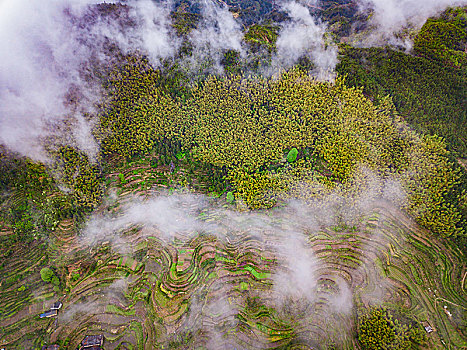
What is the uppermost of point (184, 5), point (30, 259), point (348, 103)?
point (184, 5)

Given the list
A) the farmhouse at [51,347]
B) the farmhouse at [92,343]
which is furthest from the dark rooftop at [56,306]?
the farmhouse at [92,343]

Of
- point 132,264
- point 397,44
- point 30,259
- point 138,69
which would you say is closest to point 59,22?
point 138,69

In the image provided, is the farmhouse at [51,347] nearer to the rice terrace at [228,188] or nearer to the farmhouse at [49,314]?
the rice terrace at [228,188]

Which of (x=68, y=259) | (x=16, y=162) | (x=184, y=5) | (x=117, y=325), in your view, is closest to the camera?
(x=117, y=325)

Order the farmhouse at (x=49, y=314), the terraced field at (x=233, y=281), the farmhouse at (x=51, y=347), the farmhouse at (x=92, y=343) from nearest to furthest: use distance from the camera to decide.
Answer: the farmhouse at (x=51, y=347)
the farmhouse at (x=92, y=343)
the terraced field at (x=233, y=281)
the farmhouse at (x=49, y=314)

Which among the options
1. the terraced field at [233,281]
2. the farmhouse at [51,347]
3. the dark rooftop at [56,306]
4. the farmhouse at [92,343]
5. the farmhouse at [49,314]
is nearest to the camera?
the farmhouse at [51,347]

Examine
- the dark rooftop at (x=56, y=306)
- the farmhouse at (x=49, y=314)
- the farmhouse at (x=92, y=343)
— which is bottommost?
the farmhouse at (x=92, y=343)

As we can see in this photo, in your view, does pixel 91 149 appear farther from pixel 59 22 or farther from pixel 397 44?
pixel 397 44

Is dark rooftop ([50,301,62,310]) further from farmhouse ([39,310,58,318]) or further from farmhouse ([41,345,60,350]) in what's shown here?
farmhouse ([41,345,60,350])
